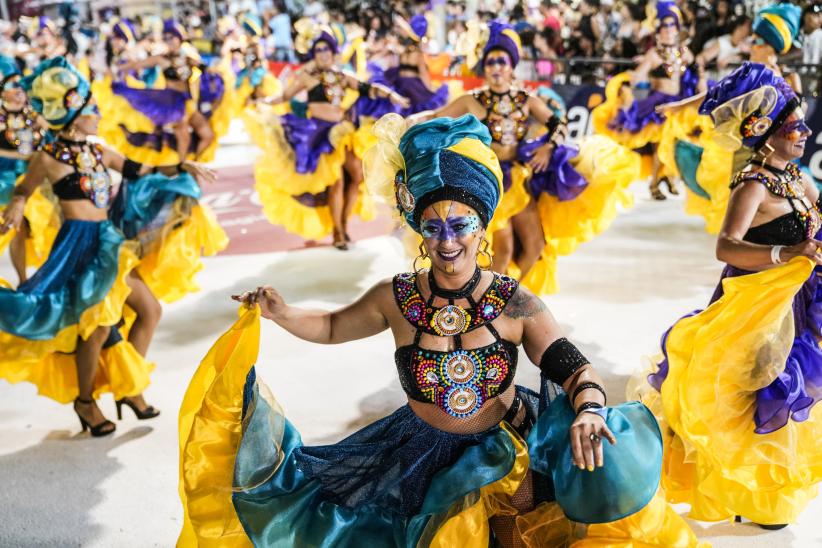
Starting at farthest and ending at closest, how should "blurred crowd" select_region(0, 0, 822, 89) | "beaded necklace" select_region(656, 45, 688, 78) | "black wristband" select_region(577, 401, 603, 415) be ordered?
"blurred crowd" select_region(0, 0, 822, 89) < "beaded necklace" select_region(656, 45, 688, 78) < "black wristband" select_region(577, 401, 603, 415)

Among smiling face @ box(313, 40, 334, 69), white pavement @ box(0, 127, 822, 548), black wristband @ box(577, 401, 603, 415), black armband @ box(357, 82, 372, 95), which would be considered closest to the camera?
black wristband @ box(577, 401, 603, 415)

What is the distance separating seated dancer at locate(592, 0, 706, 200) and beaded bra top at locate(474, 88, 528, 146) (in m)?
3.51

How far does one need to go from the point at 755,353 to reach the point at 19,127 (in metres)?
4.56

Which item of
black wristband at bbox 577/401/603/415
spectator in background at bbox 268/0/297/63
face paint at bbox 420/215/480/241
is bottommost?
spectator in background at bbox 268/0/297/63

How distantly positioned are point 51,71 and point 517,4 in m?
9.85

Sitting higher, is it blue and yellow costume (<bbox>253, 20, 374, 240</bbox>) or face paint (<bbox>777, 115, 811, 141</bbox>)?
face paint (<bbox>777, 115, 811, 141</bbox>)

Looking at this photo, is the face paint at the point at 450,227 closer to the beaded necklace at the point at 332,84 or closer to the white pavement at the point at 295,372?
the white pavement at the point at 295,372

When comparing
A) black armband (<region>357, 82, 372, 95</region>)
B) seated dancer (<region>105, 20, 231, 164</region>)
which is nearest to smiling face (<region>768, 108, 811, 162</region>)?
black armband (<region>357, 82, 372, 95</region>)

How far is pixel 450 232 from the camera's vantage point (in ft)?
7.38

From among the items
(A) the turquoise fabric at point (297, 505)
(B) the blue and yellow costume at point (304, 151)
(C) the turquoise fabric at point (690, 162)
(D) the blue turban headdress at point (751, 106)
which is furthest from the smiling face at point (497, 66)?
(A) the turquoise fabric at point (297, 505)

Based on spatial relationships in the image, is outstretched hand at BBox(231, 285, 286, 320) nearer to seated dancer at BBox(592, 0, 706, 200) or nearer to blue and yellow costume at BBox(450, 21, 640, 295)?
blue and yellow costume at BBox(450, 21, 640, 295)

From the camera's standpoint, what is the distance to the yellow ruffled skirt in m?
2.70

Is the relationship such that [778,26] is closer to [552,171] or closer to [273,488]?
[552,171]

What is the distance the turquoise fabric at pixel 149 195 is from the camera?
4195mm
